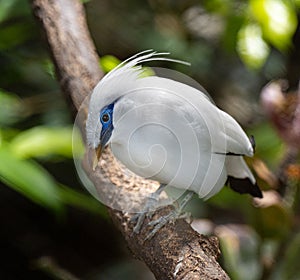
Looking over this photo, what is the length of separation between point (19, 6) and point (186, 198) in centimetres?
85

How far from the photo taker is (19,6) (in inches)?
71.6

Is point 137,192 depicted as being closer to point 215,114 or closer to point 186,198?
point 186,198

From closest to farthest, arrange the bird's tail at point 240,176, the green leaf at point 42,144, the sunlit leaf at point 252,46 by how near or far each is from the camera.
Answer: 1. the bird's tail at point 240,176
2. the green leaf at point 42,144
3. the sunlit leaf at point 252,46

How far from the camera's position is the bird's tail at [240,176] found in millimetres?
1242

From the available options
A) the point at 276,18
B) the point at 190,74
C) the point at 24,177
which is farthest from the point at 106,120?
the point at 190,74

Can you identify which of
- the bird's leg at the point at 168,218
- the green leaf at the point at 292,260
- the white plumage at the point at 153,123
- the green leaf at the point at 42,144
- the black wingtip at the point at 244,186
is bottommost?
the green leaf at the point at 292,260

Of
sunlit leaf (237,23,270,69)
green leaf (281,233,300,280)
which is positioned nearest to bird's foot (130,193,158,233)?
green leaf (281,233,300,280)

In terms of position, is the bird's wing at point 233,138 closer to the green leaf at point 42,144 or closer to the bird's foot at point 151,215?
the bird's foot at point 151,215

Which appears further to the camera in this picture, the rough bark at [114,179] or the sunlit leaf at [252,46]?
the sunlit leaf at [252,46]

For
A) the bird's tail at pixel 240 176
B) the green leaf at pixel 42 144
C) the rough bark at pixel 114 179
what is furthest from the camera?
the green leaf at pixel 42 144

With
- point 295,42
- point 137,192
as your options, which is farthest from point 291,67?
point 137,192

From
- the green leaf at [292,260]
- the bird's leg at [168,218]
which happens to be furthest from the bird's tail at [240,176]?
the green leaf at [292,260]

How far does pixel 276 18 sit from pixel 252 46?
15cm

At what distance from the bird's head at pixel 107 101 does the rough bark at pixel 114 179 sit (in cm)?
17
